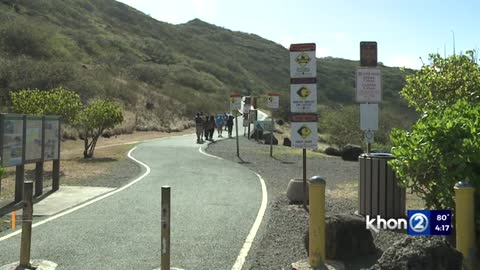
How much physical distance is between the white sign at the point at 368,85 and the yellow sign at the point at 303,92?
1422 mm

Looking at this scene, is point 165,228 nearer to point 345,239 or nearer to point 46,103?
point 345,239

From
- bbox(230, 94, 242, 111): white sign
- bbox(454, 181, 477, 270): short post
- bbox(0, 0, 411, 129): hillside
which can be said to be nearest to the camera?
bbox(454, 181, 477, 270): short post

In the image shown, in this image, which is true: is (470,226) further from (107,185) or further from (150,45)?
(150,45)

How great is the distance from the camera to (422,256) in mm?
4762

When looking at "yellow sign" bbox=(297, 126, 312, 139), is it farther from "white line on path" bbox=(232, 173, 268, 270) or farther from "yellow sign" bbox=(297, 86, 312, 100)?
"white line on path" bbox=(232, 173, 268, 270)

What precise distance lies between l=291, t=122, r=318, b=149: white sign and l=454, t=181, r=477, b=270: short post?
5.44 metres

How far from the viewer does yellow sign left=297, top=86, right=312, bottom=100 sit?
34.5 feet

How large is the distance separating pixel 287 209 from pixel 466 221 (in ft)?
18.9

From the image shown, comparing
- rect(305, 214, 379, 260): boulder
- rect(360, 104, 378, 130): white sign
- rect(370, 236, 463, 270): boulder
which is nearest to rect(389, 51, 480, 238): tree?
rect(305, 214, 379, 260): boulder

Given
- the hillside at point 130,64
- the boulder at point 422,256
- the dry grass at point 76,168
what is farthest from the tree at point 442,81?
the hillside at point 130,64

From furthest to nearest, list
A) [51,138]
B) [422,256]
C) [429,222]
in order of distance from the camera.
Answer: [51,138]
[429,222]
[422,256]

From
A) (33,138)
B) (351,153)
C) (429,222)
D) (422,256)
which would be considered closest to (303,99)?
(429,222)

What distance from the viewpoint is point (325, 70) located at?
15875 cm

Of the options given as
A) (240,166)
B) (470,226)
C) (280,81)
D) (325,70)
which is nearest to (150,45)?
(280,81)
